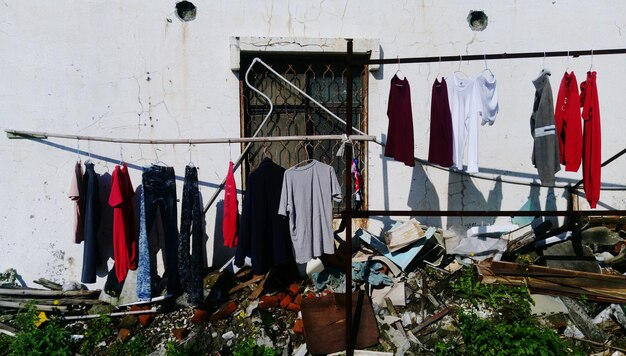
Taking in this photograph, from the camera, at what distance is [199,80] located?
16.8 ft

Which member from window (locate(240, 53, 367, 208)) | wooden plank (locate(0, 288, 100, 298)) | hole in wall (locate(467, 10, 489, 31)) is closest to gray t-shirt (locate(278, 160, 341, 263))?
window (locate(240, 53, 367, 208))

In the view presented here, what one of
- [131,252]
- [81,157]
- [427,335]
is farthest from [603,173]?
[81,157]

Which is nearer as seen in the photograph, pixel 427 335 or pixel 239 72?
pixel 427 335

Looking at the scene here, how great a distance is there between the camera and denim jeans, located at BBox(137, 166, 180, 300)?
4.63 metres

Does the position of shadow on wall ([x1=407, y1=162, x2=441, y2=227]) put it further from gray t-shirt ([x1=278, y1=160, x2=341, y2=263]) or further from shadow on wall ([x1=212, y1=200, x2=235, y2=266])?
shadow on wall ([x1=212, y1=200, x2=235, y2=266])

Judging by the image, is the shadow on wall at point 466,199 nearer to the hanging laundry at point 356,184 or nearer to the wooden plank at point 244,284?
the hanging laundry at point 356,184

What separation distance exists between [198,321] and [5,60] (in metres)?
3.57

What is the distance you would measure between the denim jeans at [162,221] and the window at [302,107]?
3.10 feet

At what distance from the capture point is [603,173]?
5680 mm

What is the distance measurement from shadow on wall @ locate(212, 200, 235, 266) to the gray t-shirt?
1174 millimetres

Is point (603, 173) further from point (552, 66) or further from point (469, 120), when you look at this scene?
point (469, 120)

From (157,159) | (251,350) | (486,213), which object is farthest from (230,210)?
(486,213)

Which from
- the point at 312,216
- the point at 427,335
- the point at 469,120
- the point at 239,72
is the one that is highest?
the point at 239,72

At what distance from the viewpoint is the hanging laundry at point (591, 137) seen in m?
4.07
